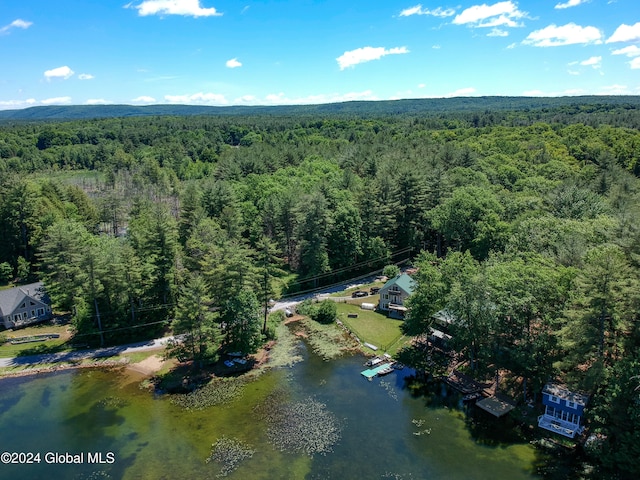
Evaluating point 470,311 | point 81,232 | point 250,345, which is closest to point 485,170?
point 470,311

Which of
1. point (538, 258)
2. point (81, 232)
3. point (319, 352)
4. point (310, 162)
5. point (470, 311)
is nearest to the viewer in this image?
point (470, 311)

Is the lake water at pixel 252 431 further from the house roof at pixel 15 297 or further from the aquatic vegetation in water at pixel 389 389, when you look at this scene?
the house roof at pixel 15 297

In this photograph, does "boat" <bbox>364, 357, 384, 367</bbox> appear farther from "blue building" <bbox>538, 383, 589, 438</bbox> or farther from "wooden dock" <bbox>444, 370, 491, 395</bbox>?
"blue building" <bbox>538, 383, 589, 438</bbox>

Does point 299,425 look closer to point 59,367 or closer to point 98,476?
point 98,476

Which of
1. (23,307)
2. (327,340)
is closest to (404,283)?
(327,340)

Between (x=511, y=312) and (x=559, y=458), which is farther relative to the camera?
(x=511, y=312)

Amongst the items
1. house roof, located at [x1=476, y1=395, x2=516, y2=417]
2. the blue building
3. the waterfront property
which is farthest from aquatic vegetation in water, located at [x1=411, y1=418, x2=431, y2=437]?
the waterfront property

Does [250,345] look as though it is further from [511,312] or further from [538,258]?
[538,258]
